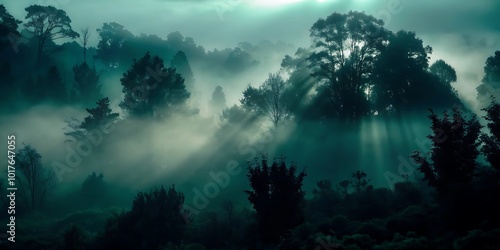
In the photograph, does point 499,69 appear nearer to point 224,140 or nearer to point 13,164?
point 224,140

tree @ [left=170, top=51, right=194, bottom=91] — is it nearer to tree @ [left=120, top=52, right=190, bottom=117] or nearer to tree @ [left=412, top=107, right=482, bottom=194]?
tree @ [left=120, top=52, right=190, bottom=117]

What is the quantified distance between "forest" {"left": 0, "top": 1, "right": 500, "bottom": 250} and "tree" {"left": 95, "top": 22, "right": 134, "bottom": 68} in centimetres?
1303

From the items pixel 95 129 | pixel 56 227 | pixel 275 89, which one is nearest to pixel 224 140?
pixel 275 89

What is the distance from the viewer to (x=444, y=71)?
54969 millimetres

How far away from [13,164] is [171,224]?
25.1 m

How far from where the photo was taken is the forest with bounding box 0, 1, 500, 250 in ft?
60.8

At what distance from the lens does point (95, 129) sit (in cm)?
4594

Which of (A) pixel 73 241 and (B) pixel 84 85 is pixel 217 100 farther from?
(A) pixel 73 241

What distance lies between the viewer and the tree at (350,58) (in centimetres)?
4462

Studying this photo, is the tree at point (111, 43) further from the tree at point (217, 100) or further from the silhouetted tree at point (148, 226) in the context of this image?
the silhouetted tree at point (148, 226)

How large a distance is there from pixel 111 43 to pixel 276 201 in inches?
2861

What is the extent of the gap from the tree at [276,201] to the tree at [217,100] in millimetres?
55398

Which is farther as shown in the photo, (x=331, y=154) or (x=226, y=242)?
(x=331, y=154)

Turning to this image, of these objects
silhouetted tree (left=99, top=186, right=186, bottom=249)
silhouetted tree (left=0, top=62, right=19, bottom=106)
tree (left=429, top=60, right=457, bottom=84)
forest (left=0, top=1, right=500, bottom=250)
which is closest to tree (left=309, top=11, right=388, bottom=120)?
forest (left=0, top=1, right=500, bottom=250)
